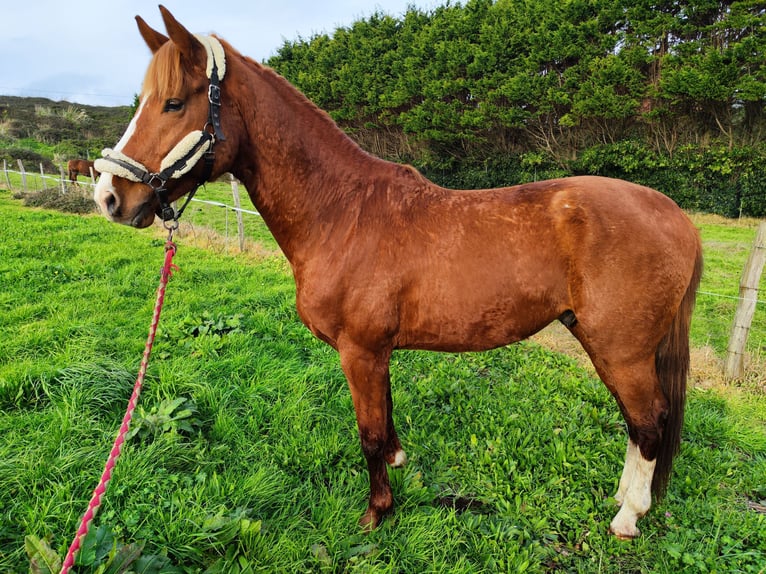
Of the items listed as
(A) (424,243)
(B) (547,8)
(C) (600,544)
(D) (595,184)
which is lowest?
(C) (600,544)

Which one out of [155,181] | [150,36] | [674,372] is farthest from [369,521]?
[150,36]

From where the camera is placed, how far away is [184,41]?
1666 millimetres

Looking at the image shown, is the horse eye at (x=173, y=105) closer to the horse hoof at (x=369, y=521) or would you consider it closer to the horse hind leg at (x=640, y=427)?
the horse hoof at (x=369, y=521)

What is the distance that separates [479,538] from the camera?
211 cm

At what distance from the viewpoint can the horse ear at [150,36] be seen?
181cm

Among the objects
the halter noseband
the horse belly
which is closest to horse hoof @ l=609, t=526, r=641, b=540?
the horse belly

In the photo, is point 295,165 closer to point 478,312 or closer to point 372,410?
point 478,312

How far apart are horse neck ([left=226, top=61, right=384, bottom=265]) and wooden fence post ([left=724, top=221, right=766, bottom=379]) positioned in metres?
3.96

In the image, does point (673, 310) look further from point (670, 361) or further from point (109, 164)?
point (109, 164)

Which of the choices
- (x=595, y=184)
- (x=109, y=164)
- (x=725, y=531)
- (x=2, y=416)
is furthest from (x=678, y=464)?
(x=2, y=416)

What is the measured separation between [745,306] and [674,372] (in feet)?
8.13

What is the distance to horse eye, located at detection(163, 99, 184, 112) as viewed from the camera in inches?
66.8

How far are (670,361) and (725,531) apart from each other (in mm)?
1002

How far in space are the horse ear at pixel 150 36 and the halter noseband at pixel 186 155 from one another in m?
0.22
